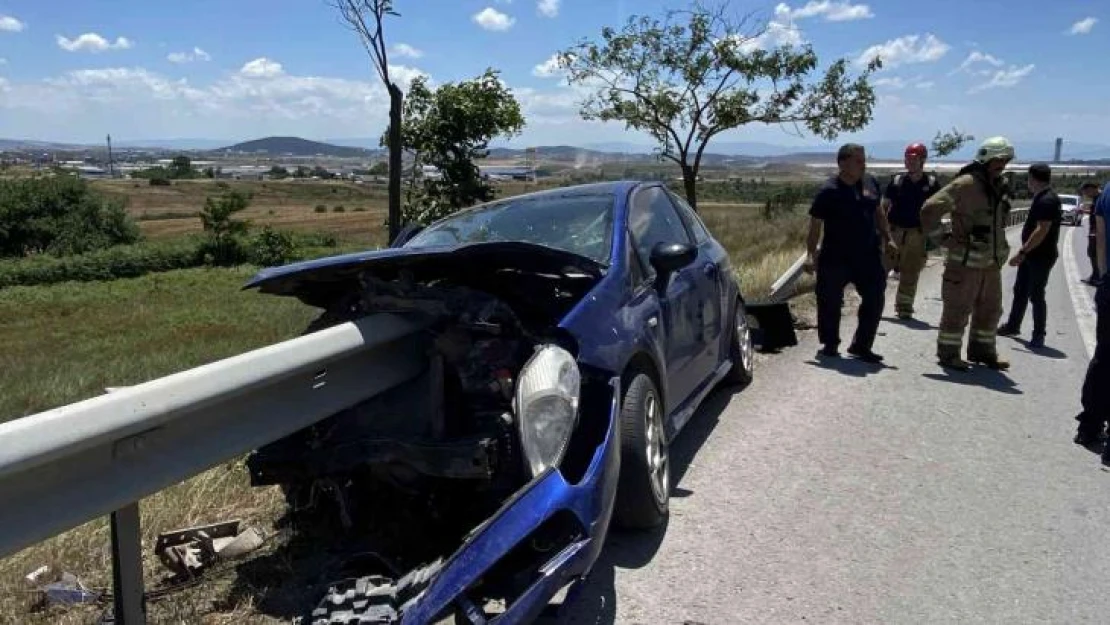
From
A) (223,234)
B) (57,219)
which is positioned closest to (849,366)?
(223,234)

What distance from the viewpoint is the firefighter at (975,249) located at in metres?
7.52

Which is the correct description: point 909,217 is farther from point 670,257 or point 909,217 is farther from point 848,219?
point 670,257

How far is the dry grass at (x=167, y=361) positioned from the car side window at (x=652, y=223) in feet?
7.69

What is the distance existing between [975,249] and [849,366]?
144cm

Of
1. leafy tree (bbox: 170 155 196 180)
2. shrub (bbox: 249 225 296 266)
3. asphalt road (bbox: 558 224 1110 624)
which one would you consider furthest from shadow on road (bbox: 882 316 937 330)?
leafy tree (bbox: 170 155 196 180)

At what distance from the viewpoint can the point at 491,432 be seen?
11.6ft

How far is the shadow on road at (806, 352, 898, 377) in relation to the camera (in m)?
7.59

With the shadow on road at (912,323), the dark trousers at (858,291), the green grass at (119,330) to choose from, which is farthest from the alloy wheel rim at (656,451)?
the green grass at (119,330)

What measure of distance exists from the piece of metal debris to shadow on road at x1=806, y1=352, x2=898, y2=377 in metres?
5.25

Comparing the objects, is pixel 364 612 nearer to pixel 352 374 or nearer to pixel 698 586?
pixel 352 374

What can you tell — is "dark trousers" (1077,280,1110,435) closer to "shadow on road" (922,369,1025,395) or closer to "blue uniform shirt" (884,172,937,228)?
"shadow on road" (922,369,1025,395)

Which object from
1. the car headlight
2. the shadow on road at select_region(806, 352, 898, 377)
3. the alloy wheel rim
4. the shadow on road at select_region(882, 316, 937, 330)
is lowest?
the shadow on road at select_region(882, 316, 937, 330)

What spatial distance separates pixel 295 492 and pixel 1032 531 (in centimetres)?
347

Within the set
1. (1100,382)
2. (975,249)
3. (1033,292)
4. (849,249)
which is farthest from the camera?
(1033,292)
